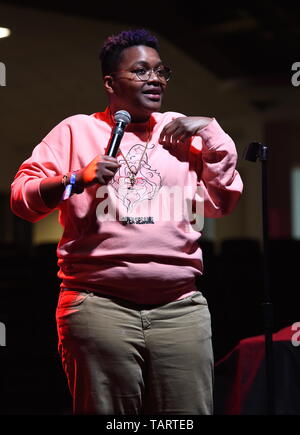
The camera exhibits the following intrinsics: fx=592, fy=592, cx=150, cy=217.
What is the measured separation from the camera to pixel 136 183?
1487 millimetres

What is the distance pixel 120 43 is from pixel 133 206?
0.45 meters

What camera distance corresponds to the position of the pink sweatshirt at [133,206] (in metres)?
1.44

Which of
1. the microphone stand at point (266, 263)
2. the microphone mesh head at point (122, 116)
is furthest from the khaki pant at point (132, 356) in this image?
the microphone mesh head at point (122, 116)

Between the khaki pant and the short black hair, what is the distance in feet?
2.05

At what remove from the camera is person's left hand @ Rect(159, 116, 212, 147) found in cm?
149

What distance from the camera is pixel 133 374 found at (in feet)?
4.58

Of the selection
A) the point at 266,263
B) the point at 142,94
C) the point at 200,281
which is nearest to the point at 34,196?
the point at 142,94

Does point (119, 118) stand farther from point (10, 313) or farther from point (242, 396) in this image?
point (10, 313)

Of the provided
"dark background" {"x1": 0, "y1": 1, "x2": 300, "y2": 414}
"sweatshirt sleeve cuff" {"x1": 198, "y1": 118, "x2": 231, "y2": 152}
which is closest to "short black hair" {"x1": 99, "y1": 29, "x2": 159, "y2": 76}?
Answer: "sweatshirt sleeve cuff" {"x1": 198, "y1": 118, "x2": 231, "y2": 152}

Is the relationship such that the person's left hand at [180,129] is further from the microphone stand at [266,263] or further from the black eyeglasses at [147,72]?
the microphone stand at [266,263]

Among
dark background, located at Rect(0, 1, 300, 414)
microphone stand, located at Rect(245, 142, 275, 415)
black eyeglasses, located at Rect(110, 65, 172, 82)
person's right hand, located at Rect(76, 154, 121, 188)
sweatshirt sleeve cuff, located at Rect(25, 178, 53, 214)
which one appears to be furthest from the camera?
dark background, located at Rect(0, 1, 300, 414)

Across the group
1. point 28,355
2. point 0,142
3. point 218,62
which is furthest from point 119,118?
point 218,62

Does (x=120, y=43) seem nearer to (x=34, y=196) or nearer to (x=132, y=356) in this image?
(x=34, y=196)

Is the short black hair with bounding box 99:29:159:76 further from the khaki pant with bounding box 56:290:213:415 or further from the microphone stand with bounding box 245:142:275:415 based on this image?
the khaki pant with bounding box 56:290:213:415
